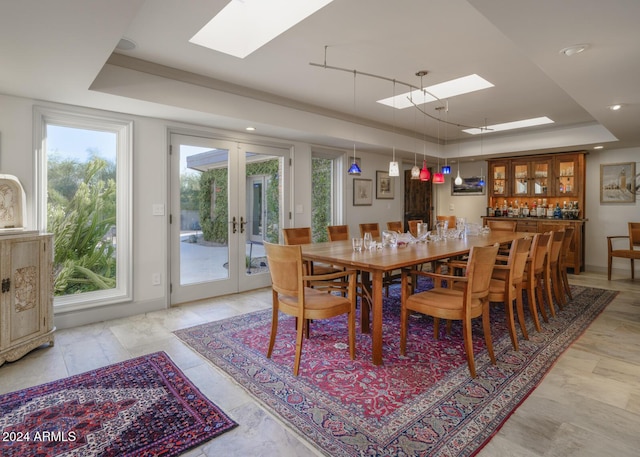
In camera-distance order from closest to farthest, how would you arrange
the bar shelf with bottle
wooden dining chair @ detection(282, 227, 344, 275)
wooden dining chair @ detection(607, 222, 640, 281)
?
wooden dining chair @ detection(282, 227, 344, 275) < wooden dining chair @ detection(607, 222, 640, 281) < the bar shelf with bottle

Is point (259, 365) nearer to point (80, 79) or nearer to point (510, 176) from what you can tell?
point (80, 79)

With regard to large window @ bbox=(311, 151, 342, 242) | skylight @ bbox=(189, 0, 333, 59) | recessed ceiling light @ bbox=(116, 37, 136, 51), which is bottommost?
large window @ bbox=(311, 151, 342, 242)

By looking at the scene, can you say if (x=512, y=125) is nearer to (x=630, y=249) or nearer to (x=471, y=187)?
(x=471, y=187)

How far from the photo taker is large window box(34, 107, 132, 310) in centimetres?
349

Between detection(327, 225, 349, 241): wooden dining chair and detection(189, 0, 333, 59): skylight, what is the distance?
226 centimetres

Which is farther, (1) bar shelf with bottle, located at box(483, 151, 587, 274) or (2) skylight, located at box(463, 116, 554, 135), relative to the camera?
(1) bar shelf with bottle, located at box(483, 151, 587, 274)

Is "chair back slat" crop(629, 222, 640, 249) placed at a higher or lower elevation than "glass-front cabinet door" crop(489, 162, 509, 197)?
lower

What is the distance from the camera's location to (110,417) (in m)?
2.01

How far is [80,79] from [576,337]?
190 inches

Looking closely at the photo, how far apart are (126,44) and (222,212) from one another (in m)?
2.26

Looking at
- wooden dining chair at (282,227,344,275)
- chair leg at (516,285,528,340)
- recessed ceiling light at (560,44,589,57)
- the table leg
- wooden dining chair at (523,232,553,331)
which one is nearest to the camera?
recessed ceiling light at (560,44,589,57)

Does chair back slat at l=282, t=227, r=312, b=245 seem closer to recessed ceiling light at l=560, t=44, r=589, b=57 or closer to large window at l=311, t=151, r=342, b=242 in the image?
Result: large window at l=311, t=151, r=342, b=242

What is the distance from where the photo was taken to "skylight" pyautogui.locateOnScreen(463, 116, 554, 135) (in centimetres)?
569

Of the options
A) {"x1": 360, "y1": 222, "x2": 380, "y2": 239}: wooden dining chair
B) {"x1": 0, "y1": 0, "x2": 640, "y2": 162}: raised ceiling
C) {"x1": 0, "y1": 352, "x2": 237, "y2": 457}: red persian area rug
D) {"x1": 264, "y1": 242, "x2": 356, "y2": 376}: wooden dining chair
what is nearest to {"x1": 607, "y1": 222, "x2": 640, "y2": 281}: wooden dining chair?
{"x1": 0, "y1": 0, "x2": 640, "y2": 162}: raised ceiling
